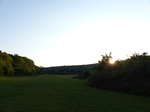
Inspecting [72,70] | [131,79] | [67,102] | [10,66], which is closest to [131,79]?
[131,79]

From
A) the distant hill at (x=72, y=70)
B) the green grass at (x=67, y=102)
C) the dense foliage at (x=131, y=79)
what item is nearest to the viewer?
the green grass at (x=67, y=102)

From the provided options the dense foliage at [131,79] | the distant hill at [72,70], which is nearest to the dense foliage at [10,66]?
the distant hill at [72,70]

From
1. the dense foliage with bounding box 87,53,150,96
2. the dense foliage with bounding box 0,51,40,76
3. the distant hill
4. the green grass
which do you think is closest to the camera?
the green grass

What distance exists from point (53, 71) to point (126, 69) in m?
84.6

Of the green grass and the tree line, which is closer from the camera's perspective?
the green grass

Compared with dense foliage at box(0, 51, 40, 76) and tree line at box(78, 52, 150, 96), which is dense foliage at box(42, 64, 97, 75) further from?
tree line at box(78, 52, 150, 96)

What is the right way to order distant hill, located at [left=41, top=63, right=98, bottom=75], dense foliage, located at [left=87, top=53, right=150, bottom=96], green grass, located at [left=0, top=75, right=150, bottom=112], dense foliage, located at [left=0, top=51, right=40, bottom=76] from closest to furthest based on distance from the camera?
green grass, located at [left=0, top=75, right=150, bottom=112], dense foliage, located at [left=87, top=53, right=150, bottom=96], dense foliage, located at [left=0, top=51, right=40, bottom=76], distant hill, located at [left=41, top=63, right=98, bottom=75]

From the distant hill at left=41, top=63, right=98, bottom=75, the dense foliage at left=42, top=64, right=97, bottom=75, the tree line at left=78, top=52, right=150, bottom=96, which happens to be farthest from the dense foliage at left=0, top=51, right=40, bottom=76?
the tree line at left=78, top=52, right=150, bottom=96

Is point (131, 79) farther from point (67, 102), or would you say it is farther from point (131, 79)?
point (67, 102)

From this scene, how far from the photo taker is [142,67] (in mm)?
18156

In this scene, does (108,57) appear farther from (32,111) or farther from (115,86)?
(32,111)

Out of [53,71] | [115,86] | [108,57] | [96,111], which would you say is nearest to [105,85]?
[115,86]

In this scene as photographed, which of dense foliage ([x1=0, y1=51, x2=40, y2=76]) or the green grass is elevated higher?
dense foliage ([x1=0, y1=51, x2=40, y2=76])

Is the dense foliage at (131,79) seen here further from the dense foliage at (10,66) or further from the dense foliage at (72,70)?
the dense foliage at (72,70)
